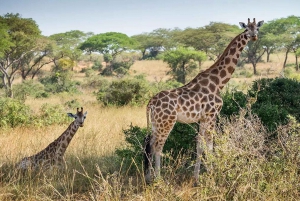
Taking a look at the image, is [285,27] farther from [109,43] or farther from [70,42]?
[70,42]

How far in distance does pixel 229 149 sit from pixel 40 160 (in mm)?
2828

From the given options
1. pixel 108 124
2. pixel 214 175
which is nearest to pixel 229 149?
pixel 214 175

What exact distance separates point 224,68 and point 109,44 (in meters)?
33.1

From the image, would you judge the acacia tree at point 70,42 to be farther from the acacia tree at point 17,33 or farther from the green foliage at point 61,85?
the acacia tree at point 17,33

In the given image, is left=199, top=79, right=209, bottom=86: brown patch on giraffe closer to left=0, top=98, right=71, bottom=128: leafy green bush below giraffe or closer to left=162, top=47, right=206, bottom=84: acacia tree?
left=0, top=98, right=71, bottom=128: leafy green bush below giraffe

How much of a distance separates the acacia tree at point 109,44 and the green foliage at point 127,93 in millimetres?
22206

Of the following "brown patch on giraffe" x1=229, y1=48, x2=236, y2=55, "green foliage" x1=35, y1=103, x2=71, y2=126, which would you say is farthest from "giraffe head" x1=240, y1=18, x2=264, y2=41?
"green foliage" x1=35, y1=103, x2=71, y2=126

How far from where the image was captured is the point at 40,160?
17.2 ft

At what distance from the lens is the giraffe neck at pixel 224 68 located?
15.6 ft

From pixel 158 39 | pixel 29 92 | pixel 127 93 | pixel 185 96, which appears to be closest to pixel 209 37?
pixel 158 39

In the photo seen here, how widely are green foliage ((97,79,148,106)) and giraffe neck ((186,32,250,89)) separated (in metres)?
8.60

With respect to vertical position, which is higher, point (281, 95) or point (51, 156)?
point (281, 95)

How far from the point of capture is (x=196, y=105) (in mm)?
4543

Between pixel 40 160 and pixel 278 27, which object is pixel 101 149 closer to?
pixel 40 160
